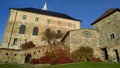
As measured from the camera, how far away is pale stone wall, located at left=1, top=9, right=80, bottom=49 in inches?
1430

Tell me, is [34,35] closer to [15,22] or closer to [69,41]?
[15,22]

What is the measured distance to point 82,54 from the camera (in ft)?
80.1

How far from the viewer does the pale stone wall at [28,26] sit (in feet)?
119

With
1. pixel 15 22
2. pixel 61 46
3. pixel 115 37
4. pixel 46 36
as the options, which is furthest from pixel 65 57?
pixel 15 22

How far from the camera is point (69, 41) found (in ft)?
88.5

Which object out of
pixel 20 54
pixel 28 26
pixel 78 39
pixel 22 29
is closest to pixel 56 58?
pixel 78 39

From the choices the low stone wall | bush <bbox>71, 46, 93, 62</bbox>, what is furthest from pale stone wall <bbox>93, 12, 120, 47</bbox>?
the low stone wall

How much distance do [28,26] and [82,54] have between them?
2058 centimetres

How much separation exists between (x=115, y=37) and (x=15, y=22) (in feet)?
85.0

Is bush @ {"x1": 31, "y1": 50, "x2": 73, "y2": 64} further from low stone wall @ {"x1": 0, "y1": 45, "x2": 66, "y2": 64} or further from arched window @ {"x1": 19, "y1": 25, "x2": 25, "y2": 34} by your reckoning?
arched window @ {"x1": 19, "y1": 25, "x2": 25, "y2": 34}

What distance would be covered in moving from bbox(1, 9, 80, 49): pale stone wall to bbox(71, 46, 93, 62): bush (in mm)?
14800

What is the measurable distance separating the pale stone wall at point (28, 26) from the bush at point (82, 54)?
48.6ft

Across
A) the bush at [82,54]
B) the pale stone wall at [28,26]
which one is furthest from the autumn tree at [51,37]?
the bush at [82,54]

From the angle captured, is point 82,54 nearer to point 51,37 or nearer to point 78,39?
point 78,39
